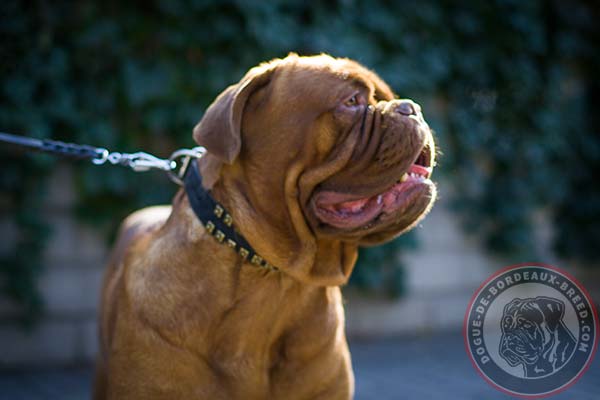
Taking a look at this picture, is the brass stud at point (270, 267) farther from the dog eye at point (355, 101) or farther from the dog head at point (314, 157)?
the dog eye at point (355, 101)

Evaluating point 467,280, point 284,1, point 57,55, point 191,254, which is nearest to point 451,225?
point 467,280

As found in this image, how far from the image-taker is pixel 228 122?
83.7 inches

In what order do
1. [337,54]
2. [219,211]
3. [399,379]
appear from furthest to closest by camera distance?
[337,54] < [399,379] < [219,211]

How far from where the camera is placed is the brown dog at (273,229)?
84.7 inches

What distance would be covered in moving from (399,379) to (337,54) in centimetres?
266

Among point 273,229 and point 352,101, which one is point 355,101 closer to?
point 352,101

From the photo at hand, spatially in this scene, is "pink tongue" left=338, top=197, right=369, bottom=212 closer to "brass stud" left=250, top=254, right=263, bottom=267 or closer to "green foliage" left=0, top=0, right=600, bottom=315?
"brass stud" left=250, top=254, right=263, bottom=267

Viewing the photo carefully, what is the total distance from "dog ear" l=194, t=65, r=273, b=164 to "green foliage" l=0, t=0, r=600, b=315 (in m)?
2.74

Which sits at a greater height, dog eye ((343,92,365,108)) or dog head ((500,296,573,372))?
dog eye ((343,92,365,108))

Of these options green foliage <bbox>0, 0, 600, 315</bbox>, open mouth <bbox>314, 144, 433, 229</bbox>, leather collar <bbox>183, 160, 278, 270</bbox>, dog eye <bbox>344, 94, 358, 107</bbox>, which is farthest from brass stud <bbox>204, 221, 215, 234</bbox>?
green foliage <bbox>0, 0, 600, 315</bbox>

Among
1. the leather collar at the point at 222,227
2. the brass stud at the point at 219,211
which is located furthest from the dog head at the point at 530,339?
the brass stud at the point at 219,211

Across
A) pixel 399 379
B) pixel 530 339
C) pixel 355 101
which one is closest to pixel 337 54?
pixel 399 379

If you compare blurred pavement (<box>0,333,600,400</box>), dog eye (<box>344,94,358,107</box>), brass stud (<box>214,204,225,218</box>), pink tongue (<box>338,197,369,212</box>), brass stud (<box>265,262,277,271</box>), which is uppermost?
dog eye (<box>344,94,358,107</box>)

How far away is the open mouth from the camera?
2.15m
